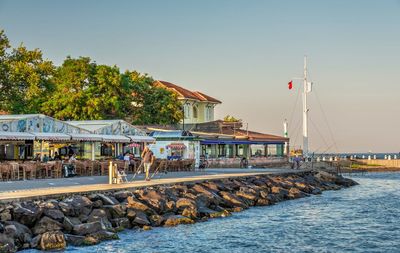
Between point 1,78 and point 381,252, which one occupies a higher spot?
point 1,78

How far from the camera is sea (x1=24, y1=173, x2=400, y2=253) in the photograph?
22500 millimetres

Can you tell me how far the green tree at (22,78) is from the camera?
176ft

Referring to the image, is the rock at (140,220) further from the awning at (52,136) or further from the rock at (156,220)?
the awning at (52,136)

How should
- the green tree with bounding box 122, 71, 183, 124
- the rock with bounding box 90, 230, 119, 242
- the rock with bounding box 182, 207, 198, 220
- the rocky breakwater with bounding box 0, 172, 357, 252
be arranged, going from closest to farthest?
the rocky breakwater with bounding box 0, 172, 357, 252, the rock with bounding box 90, 230, 119, 242, the rock with bounding box 182, 207, 198, 220, the green tree with bounding box 122, 71, 183, 124

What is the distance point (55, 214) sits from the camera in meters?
22.5

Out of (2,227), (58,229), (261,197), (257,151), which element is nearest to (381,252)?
(58,229)

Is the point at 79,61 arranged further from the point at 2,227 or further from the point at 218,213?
the point at 2,227

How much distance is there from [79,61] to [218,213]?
35056 mm

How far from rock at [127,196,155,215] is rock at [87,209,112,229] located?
187 cm

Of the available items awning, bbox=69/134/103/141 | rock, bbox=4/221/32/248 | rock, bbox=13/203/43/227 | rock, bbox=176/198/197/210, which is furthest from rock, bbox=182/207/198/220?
awning, bbox=69/134/103/141

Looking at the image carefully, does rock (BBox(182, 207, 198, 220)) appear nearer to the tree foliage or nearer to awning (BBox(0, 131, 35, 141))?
awning (BBox(0, 131, 35, 141))

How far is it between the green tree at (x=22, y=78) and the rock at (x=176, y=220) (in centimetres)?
3094

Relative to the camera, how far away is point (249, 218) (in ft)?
101

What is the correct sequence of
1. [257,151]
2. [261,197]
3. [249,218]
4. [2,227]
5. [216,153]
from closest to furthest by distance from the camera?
1. [2,227]
2. [249,218]
3. [261,197]
4. [216,153]
5. [257,151]
